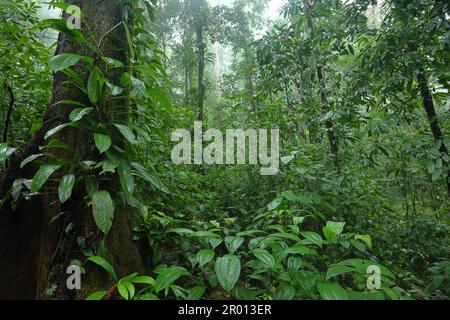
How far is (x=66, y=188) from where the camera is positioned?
4.18ft

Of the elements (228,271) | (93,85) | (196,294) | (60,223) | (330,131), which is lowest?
(196,294)

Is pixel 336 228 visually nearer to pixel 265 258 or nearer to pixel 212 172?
pixel 265 258

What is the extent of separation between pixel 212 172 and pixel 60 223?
7.33ft

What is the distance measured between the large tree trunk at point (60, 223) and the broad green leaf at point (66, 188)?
0.17 m

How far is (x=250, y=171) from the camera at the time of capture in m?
3.07

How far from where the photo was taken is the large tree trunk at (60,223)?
1375mm

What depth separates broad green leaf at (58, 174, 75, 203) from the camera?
4.09ft

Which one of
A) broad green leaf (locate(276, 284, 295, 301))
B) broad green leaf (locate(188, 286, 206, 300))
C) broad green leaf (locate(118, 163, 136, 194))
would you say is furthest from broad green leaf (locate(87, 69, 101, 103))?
broad green leaf (locate(276, 284, 295, 301))

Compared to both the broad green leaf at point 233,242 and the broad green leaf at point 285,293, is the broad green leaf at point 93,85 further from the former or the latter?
the broad green leaf at point 285,293

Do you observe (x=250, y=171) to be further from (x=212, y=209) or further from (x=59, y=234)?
(x=59, y=234)

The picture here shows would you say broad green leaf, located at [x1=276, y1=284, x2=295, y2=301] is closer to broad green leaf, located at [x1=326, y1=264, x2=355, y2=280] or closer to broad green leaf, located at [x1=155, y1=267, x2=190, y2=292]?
broad green leaf, located at [x1=326, y1=264, x2=355, y2=280]

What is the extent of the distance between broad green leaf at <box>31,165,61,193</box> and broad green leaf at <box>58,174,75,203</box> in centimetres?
7

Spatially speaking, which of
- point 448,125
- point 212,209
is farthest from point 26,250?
point 448,125

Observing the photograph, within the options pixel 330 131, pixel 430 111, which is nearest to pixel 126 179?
pixel 330 131
